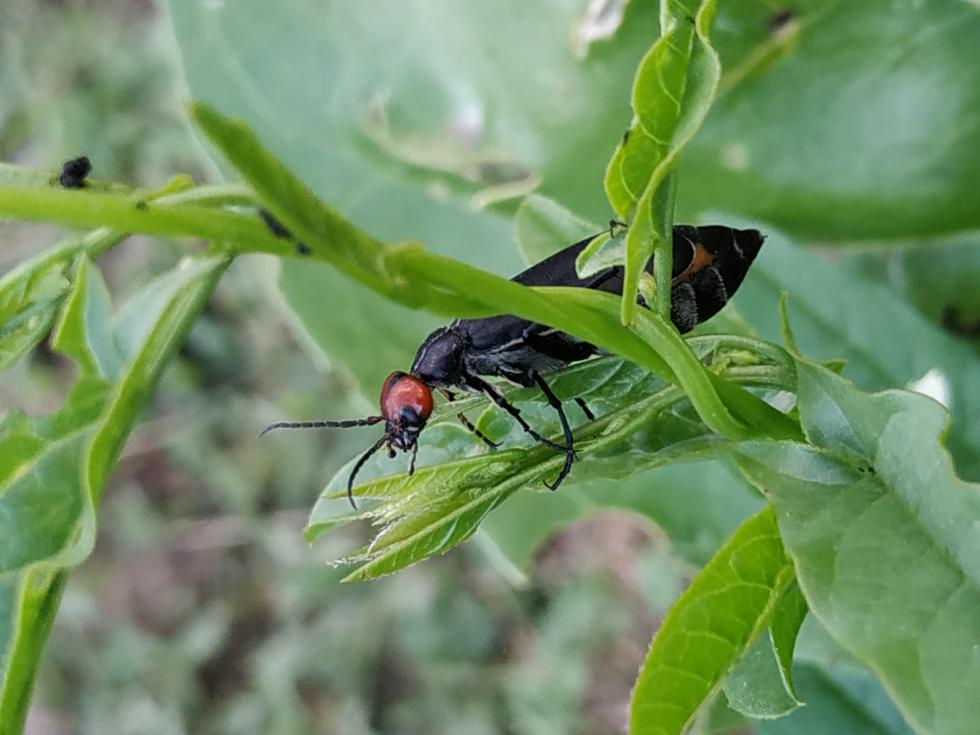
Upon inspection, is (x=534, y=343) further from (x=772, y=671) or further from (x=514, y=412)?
(x=772, y=671)

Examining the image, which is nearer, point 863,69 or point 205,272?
point 205,272

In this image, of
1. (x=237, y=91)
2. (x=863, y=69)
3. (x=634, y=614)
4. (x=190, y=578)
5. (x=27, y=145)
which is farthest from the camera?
(x=27, y=145)

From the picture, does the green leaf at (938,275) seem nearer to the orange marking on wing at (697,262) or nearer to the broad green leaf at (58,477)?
the orange marking on wing at (697,262)

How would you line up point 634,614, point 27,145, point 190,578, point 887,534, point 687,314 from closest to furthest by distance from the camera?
point 887,534 < point 687,314 < point 634,614 < point 190,578 < point 27,145

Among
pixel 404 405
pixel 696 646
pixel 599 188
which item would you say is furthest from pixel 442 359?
pixel 696 646

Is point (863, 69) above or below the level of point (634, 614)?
above

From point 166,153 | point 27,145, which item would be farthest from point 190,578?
point 27,145

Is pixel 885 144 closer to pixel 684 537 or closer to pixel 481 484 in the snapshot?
pixel 684 537
